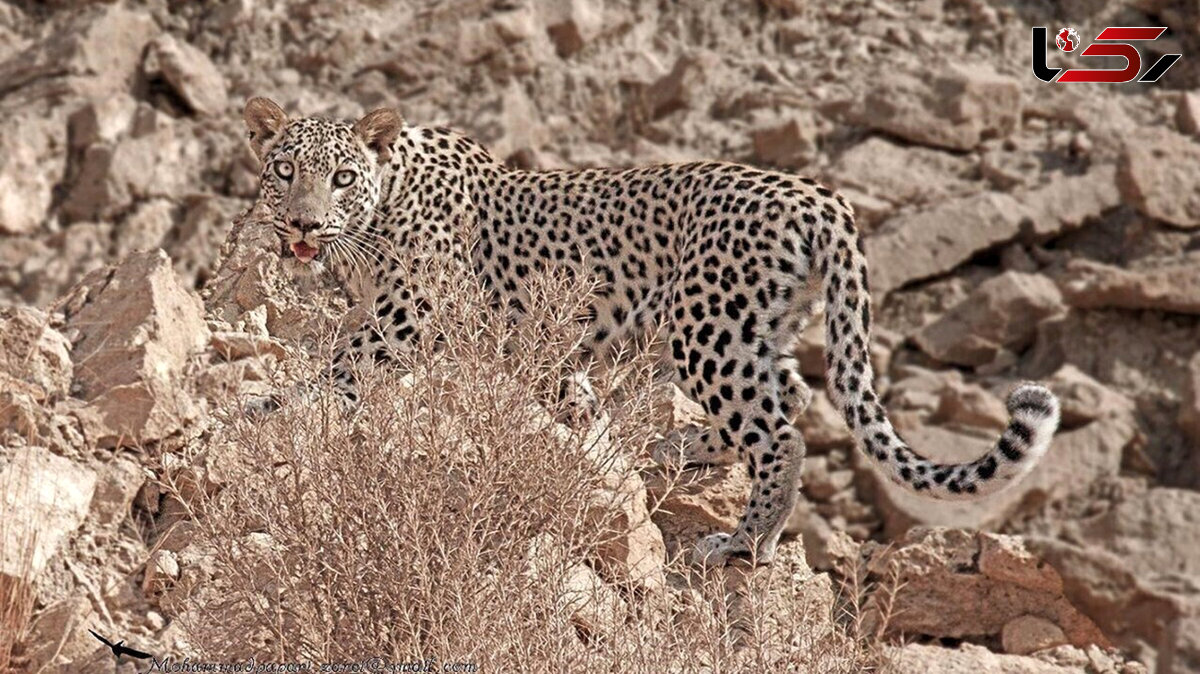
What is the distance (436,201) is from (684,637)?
143 inches

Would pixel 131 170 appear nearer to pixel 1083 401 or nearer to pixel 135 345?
A: pixel 1083 401

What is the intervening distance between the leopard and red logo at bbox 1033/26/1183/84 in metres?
9.73

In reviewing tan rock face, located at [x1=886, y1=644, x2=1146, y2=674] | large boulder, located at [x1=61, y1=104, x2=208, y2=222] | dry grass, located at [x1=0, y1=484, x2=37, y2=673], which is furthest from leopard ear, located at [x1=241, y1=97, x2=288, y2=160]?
large boulder, located at [x1=61, y1=104, x2=208, y2=222]

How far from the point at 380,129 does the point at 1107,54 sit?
36.5 ft

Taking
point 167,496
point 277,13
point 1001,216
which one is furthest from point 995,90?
point 167,496

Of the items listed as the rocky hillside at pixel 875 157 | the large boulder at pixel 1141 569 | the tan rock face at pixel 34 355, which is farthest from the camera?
the rocky hillside at pixel 875 157

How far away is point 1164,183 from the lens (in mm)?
18094

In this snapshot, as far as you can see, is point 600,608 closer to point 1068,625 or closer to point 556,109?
point 1068,625

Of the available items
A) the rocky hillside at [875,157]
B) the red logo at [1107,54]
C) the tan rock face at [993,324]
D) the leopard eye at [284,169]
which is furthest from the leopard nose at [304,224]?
the red logo at [1107,54]

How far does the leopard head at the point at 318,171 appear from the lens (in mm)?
9859

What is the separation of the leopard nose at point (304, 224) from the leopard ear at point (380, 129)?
24.1 inches

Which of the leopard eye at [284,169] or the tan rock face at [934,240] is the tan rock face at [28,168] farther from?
the leopard eye at [284,169]

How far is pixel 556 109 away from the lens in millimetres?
19266

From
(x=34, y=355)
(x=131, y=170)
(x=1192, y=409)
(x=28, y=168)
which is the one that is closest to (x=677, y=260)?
(x=34, y=355)
